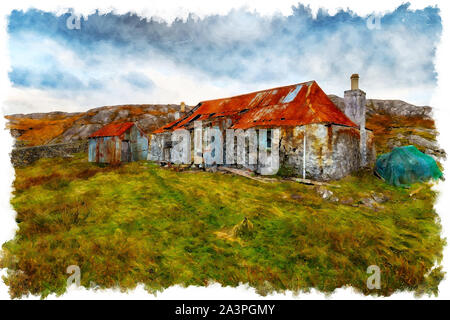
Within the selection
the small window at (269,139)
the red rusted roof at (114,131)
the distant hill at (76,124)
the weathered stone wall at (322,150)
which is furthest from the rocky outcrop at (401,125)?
the distant hill at (76,124)

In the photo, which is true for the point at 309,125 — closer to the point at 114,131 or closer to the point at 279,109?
the point at 279,109

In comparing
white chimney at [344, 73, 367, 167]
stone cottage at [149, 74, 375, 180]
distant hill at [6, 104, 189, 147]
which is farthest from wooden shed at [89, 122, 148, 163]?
white chimney at [344, 73, 367, 167]

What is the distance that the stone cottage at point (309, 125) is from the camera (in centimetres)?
1254

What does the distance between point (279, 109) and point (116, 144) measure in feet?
48.3

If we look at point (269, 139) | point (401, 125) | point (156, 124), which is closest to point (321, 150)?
point (269, 139)

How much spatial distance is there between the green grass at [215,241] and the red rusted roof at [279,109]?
19.4 feet

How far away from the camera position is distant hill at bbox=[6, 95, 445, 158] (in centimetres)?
2836

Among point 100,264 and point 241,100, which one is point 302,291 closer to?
point 100,264

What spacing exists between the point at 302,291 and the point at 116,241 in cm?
430

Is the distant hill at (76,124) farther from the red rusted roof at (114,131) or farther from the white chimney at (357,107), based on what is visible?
the white chimney at (357,107)

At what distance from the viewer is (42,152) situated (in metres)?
20.8

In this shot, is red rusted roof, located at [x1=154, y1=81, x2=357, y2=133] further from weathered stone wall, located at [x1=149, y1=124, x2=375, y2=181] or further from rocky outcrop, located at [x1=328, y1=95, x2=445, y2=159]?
rocky outcrop, located at [x1=328, y1=95, x2=445, y2=159]

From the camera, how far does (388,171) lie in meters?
12.5

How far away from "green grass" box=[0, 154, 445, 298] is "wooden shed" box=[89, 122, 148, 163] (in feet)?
33.7
